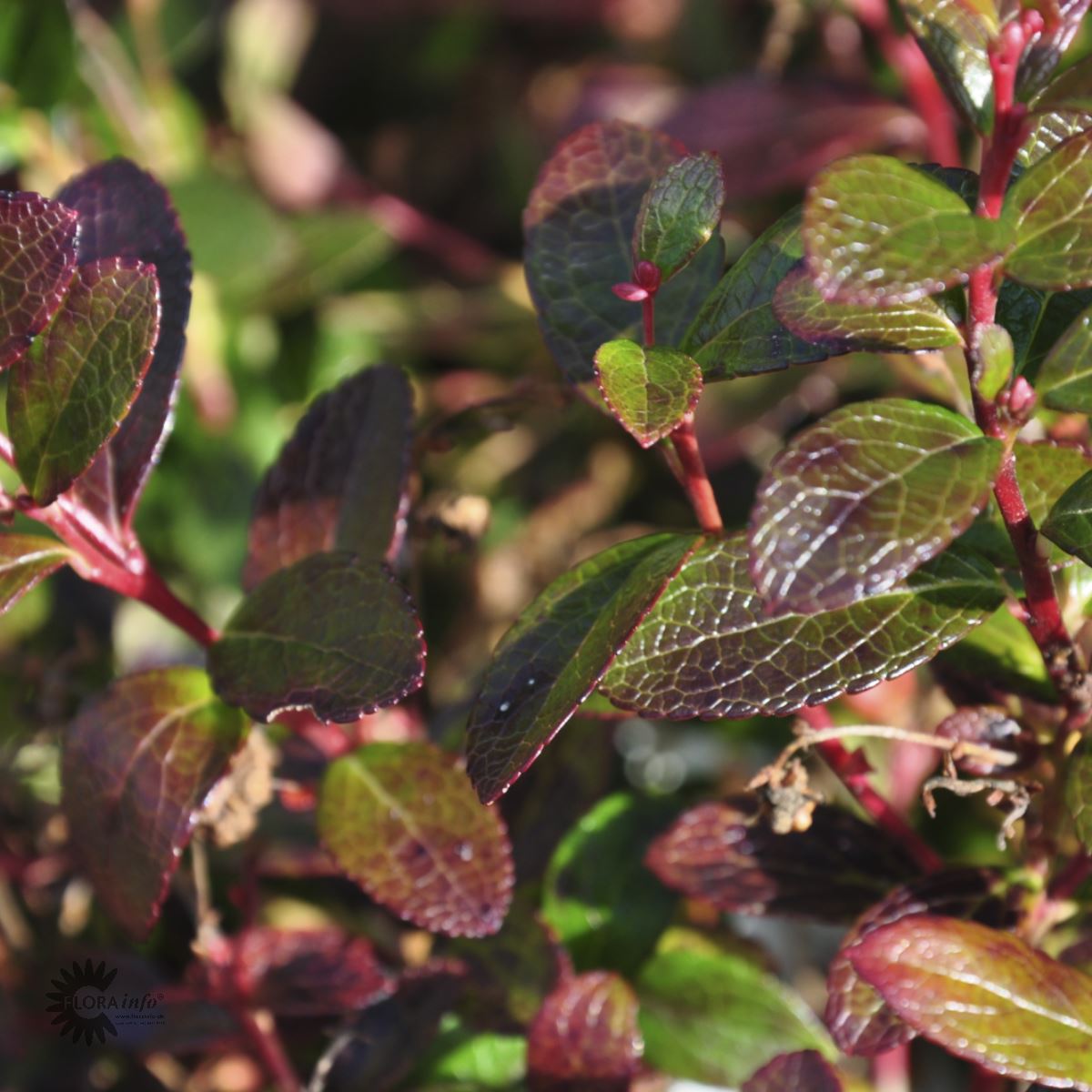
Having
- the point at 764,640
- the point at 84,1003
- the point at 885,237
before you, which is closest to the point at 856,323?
the point at 885,237

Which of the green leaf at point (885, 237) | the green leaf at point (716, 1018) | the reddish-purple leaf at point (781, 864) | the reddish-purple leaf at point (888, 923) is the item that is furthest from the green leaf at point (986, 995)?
the green leaf at point (885, 237)

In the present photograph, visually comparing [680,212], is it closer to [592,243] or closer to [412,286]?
[592,243]

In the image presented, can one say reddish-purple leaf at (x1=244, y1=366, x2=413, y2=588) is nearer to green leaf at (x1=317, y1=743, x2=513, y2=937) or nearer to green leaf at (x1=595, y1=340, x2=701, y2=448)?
green leaf at (x1=317, y1=743, x2=513, y2=937)

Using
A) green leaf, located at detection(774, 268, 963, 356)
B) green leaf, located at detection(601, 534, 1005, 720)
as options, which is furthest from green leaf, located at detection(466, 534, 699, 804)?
green leaf, located at detection(774, 268, 963, 356)

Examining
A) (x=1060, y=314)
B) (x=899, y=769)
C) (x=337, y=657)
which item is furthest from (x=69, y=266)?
(x=899, y=769)

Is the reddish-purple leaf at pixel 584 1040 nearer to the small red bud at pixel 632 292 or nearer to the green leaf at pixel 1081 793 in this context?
the green leaf at pixel 1081 793
